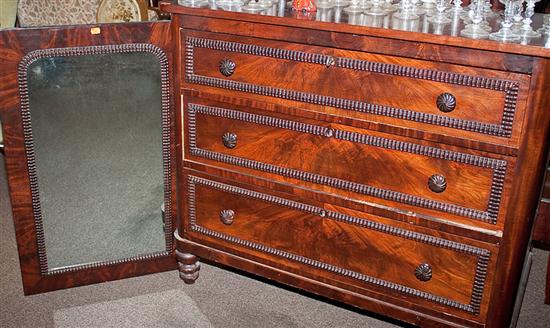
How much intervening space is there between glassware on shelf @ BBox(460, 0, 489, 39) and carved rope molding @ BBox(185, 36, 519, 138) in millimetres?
115

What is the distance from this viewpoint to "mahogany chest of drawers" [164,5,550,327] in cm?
182

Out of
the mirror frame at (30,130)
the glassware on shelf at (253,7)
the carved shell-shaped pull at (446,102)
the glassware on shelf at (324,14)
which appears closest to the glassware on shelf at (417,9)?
the glassware on shelf at (324,14)

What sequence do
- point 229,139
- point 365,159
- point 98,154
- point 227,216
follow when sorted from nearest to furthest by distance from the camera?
point 365,159, point 229,139, point 227,216, point 98,154

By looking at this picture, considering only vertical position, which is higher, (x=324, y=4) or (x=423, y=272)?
(x=324, y=4)

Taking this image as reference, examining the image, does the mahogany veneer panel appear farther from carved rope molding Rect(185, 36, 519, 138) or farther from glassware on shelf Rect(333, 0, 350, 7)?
glassware on shelf Rect(333, 0, 350, 7)

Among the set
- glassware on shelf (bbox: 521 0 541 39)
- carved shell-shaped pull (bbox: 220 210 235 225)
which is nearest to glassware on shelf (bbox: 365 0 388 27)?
glassware on shelf (bbox: 521 0 541 39)

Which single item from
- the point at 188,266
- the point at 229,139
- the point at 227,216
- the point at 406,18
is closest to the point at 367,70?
the point at 406,18

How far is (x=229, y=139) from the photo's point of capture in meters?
2.27

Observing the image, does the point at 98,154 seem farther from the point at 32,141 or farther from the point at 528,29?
the point at 528,29

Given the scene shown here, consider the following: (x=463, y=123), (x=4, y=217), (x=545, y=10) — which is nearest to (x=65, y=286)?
(x=4, y=217)

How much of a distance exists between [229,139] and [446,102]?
0.79 meters

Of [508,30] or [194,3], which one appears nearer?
[508,30]

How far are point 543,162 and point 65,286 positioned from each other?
6.02ft

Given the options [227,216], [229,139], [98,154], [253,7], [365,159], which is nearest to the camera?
[365,159]
